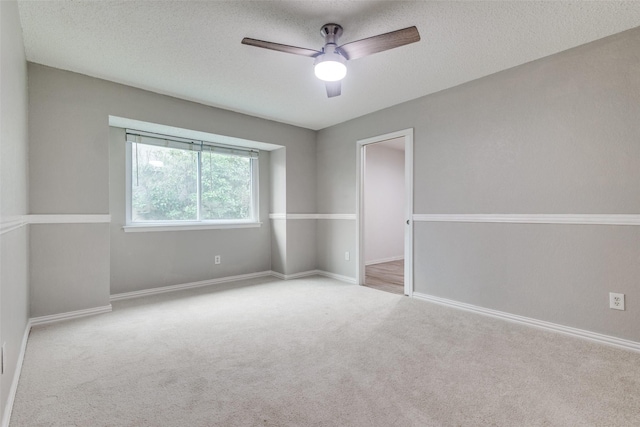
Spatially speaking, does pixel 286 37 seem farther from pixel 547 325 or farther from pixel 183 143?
pixel 547 325

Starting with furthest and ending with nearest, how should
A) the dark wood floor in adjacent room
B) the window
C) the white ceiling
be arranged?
1. the dark wood floor in adjacent room
2. the window
3. the white ceiling

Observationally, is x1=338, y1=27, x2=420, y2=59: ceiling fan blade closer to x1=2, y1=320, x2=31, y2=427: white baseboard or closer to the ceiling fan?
the ceiling fan

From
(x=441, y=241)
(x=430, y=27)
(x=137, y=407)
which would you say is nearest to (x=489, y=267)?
(x=441, y=241)

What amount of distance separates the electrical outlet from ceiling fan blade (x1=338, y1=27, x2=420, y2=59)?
7.78ft

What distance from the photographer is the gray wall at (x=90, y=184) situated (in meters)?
2.71

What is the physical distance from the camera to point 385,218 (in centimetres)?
624

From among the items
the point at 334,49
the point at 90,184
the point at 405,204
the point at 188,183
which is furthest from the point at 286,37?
the point at 188,183

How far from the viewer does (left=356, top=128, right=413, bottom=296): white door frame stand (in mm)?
3562

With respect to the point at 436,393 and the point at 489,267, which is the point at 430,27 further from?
the point at 436,393

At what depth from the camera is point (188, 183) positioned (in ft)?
13.4

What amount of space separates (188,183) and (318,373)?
3151mm

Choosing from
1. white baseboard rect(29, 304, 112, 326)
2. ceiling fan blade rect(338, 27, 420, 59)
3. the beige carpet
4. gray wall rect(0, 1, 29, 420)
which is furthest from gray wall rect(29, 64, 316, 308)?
ceiling fan blade rect(338, 27, 420, 59)

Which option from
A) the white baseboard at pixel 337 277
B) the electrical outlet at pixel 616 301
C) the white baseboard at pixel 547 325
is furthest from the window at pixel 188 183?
the electrical outlet at pixel 616 301

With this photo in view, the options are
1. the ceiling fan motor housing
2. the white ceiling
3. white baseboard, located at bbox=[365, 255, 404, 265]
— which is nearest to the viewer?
the white ceiling
